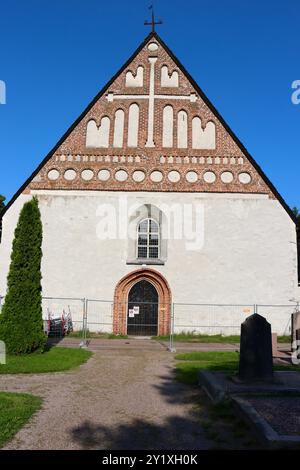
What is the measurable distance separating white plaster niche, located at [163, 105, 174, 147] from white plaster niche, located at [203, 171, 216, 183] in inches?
89.2

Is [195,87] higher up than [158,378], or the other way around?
[195,87]

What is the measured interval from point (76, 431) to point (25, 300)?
7.90 meters

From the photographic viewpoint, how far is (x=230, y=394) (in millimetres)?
7609

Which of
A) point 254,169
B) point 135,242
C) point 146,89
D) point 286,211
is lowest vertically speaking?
point 135,242

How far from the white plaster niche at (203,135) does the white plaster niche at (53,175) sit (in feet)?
22.7

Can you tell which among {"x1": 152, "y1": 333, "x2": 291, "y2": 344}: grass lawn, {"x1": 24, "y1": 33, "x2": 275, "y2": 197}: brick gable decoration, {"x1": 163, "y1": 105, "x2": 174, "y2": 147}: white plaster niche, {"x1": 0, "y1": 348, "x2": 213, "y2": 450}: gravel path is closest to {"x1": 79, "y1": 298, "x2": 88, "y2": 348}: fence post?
{"x1": 152, "y1": 333, "x2": 291, "y2": 344}: grass lawn

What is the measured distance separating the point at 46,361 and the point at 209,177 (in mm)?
12137

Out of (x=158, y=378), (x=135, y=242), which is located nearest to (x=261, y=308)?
(x=135, y=242)

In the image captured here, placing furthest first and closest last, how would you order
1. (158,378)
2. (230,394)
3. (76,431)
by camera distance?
(158,378) < (230,394) < (76,431)

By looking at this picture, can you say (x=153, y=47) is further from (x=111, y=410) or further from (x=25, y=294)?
(x=111, y=410)

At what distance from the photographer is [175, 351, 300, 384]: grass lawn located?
34.5 ft

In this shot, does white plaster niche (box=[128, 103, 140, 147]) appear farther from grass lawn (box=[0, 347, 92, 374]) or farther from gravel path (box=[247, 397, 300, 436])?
gravel path (box=[247, 397, 300, 436])
